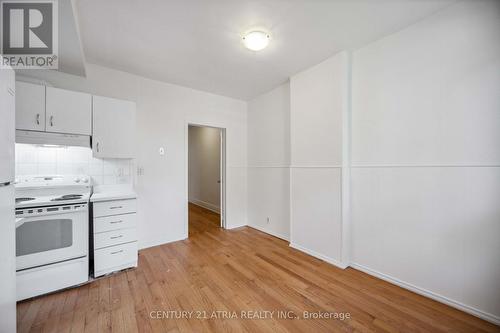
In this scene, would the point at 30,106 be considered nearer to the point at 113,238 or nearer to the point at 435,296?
the point at 113,238

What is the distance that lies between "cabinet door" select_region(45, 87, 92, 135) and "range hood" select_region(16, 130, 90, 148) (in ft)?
0.18

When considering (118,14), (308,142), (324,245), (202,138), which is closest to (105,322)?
(324,245)

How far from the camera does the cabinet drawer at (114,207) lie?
2268mm

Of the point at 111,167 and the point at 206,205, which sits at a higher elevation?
the point at 111,167

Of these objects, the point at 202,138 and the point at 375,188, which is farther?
the point at 202,138

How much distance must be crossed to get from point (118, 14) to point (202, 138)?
167 inches

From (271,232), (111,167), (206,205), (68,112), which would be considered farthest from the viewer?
(206,205)

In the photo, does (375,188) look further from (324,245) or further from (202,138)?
(202,138)

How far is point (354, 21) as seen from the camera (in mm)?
1981

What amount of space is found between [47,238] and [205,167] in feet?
13.4

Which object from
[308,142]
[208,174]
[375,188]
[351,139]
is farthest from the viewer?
[208,174]

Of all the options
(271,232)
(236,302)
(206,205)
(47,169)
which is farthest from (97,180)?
(206,205)

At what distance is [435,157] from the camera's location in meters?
1.91

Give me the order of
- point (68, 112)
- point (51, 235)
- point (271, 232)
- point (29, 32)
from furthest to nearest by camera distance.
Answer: point (271, 232), point (68, 112), point (51, 235), point (29, 32)
